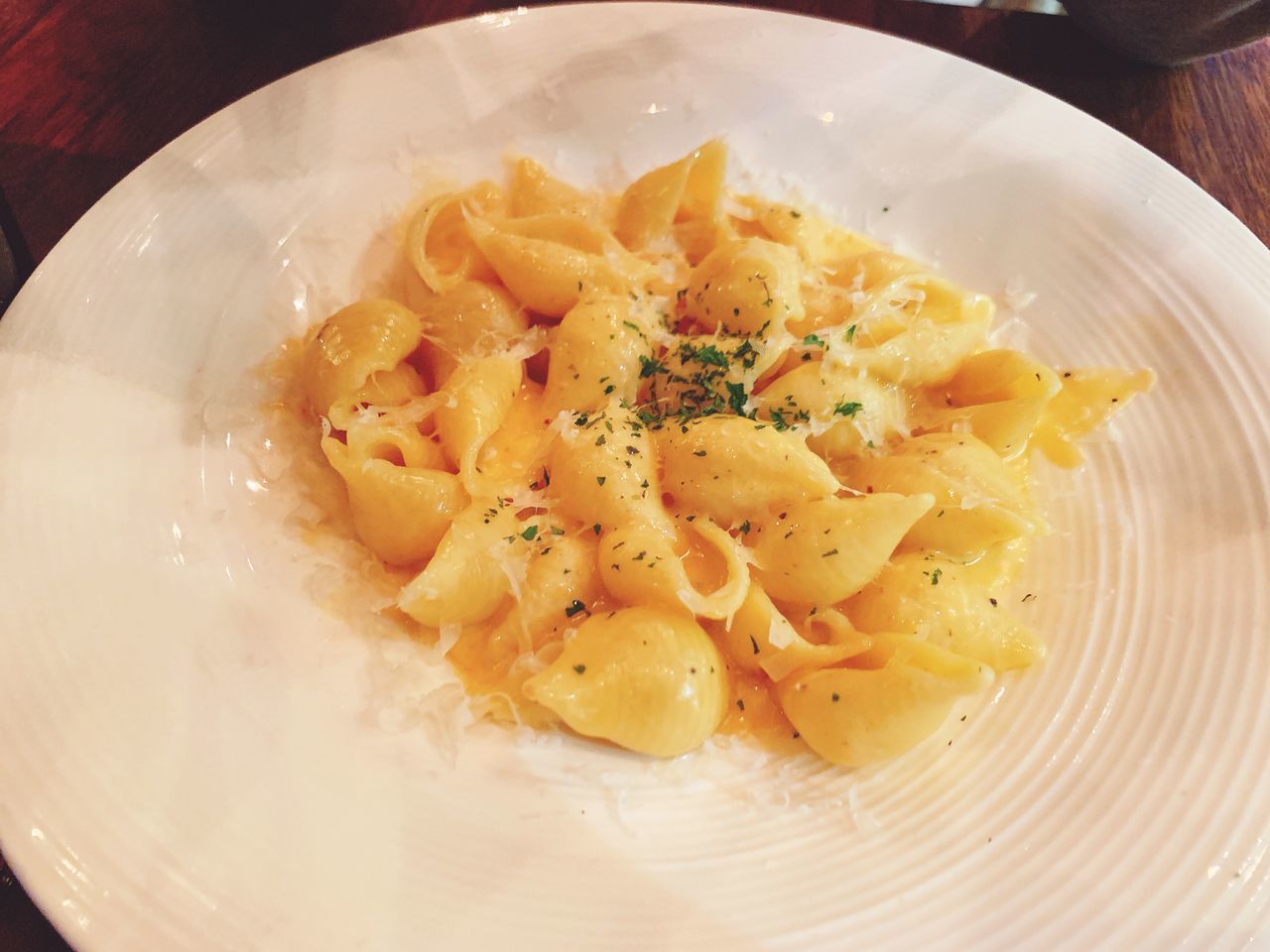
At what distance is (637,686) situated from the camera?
1218 millimetres

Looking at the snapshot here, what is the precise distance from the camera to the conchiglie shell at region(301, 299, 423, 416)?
147cm

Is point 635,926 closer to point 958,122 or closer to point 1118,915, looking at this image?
point 1118,915

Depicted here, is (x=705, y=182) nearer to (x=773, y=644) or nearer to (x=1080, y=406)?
(x=1080, y=406)

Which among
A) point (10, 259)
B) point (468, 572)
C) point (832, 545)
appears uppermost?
point (10, 259)

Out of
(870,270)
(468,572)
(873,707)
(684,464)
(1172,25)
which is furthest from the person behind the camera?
(1172,25)

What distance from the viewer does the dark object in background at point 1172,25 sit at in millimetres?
2047

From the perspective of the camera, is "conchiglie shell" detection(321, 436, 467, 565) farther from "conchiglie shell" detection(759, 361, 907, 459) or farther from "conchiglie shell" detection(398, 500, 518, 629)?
"conchiglie shell" detection(759, 361, 907, 459)

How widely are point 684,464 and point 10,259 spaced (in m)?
1.24

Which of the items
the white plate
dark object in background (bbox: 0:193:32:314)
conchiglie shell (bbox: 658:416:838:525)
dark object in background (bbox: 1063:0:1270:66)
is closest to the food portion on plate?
conchiglie shell (bbox: 658:416:838:525)

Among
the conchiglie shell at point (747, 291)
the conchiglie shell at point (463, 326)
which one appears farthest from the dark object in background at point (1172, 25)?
the conchiglie shell at point (463, 326)

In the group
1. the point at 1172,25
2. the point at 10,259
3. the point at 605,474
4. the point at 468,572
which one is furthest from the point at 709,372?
the point at 1172,25

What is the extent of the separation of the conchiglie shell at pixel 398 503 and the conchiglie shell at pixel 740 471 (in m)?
0.36

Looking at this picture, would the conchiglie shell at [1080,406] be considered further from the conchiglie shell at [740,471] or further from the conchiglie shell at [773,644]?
the conchiglie shell at [773,644]

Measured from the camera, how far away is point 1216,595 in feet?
4.54
